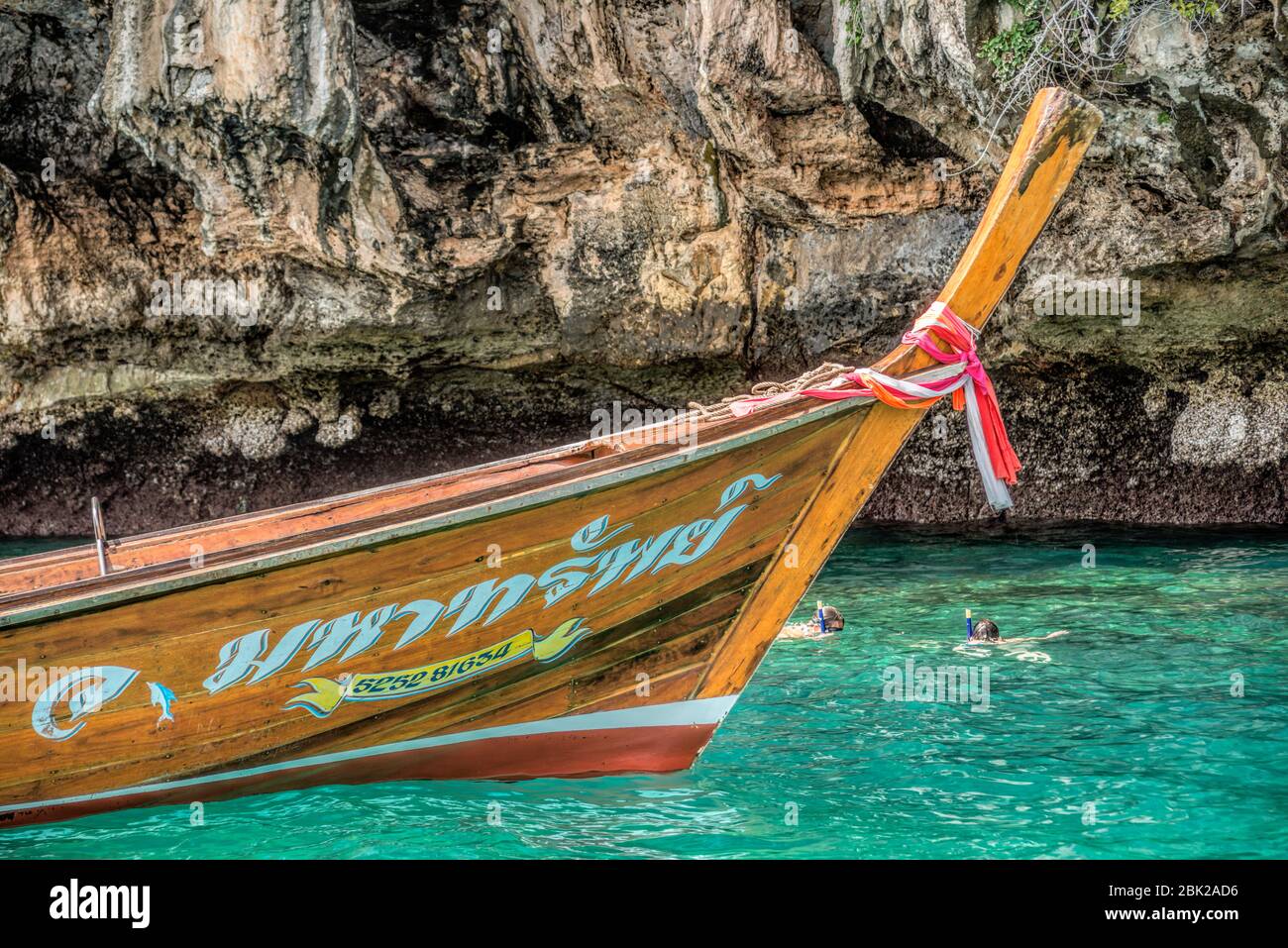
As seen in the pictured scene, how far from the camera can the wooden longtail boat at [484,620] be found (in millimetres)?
4625

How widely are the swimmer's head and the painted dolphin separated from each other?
15.7 ft

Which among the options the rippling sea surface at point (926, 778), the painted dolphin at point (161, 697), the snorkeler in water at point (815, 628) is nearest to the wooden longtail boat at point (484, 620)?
the painted dolphin at point (161, 697)

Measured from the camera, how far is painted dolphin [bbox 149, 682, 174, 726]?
4680 millimetres

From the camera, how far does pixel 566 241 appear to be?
10633 millimetres

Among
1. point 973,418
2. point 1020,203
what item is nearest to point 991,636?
point 973,418

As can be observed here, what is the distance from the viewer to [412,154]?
10055mm

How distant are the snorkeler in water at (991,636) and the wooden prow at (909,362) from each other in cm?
273

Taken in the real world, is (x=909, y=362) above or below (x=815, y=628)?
above

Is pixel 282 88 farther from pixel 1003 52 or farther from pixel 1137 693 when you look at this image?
pixel 1137 693

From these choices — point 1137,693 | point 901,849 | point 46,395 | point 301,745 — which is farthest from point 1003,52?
point 46,395

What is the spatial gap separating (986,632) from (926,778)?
7.93 feet

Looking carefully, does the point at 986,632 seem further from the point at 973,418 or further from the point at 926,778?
the point at 973,418

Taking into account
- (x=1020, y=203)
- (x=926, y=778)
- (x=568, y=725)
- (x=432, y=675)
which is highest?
(x=1020, y=203)

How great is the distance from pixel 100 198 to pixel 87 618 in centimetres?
754
